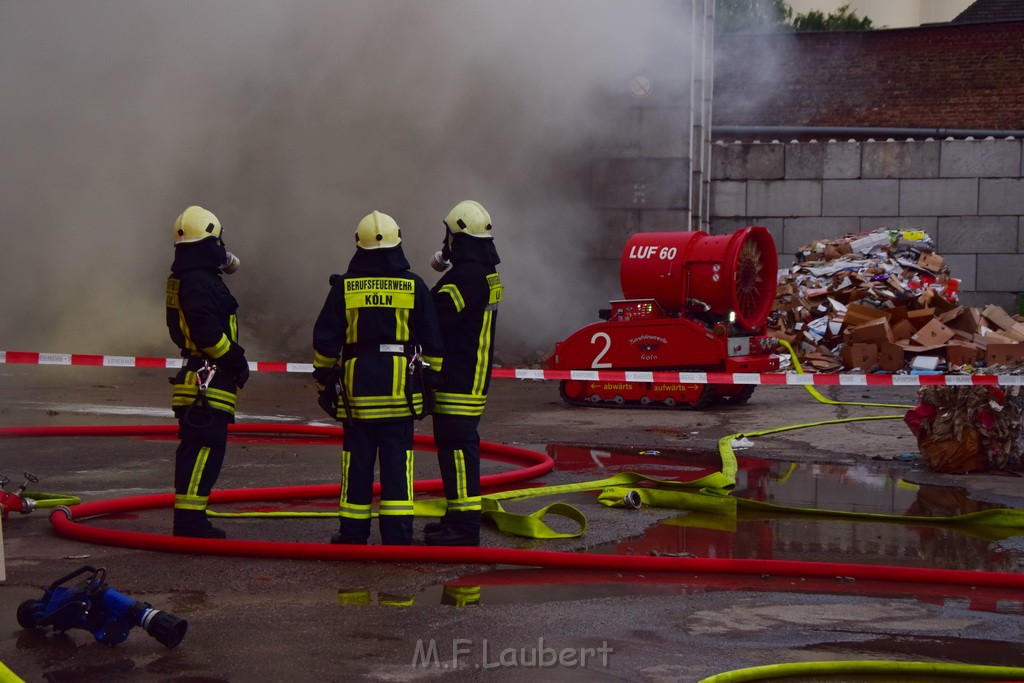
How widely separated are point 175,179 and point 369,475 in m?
10.3

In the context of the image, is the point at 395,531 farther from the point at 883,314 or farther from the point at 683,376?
the point at 883,314

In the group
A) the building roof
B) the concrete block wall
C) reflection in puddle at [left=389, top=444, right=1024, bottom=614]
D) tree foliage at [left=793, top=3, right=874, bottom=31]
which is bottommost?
reflection in puddle at [left=389, top=444, right=1024, bottom=614]

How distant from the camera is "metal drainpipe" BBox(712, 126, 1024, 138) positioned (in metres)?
20.0

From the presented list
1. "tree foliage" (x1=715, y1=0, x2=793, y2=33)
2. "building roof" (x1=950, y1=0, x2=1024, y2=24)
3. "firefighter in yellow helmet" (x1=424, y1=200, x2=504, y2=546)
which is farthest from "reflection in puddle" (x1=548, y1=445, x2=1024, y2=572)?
"tree foliage" (x1=715, y1=0, x2=793, y2=33)

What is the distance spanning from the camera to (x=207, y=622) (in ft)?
11.9

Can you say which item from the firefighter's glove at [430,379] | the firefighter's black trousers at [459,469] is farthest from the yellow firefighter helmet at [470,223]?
the firefighter's black trousers at [459,469]

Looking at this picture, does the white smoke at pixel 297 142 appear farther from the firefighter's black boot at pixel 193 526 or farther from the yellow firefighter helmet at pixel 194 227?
the firefighter's black boot at pixel 193 526

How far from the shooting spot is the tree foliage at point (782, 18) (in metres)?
35.3

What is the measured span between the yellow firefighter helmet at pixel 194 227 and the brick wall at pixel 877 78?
17.6 metres

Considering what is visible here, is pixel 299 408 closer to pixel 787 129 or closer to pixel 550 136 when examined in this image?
pixel 550 136

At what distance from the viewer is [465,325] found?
4.98m

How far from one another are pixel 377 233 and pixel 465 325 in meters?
0.58

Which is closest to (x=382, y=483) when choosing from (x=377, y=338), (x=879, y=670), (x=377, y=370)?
(x=377, y=370)

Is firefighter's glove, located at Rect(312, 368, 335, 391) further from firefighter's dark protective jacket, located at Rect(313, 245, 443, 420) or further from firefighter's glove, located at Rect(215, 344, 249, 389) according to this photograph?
firefighter's glove, located at Rect(215, 344, 249, 389)
